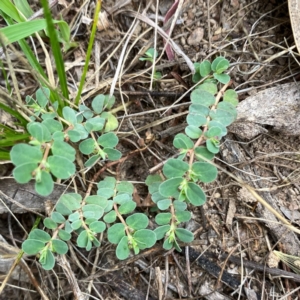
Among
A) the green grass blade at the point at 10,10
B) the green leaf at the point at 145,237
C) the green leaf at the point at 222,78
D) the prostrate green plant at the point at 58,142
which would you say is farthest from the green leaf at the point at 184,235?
the green grass blade at the point at 10,10

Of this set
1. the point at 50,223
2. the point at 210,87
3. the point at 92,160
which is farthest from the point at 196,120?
the point at 50,223

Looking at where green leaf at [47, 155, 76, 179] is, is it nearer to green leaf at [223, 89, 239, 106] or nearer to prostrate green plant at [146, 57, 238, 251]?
prostrate green plant at [146, 57, 238, 251]

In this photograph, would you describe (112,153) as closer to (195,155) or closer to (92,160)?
(92,160)

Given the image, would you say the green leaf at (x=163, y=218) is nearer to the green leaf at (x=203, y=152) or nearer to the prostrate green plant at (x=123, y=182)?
the prostrate green plant at (x=123, y=182)

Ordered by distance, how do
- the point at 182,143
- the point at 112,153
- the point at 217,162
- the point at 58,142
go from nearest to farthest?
the point at 58,142
the point at 182,143
the point at 112,153
the point at 217,162

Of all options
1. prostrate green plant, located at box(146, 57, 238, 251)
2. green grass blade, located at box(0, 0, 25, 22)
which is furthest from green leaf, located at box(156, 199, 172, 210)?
green grass blade, located at box(0, 0, 25, 22)

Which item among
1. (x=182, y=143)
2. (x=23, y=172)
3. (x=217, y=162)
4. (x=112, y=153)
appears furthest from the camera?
(x=217, y=162)

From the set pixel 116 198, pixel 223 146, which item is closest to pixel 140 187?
pixel 116 198

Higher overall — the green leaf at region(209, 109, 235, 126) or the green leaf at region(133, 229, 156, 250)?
the green leaf at region(209, 109, 235, 126)
